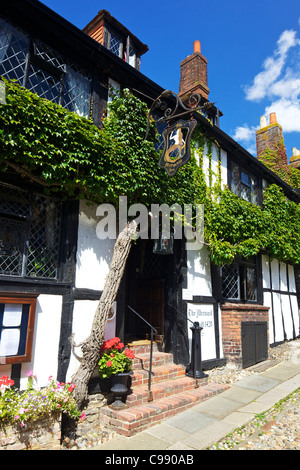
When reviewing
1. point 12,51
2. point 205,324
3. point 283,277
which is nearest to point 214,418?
point 205,324

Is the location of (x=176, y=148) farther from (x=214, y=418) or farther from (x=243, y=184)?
(x=243, y=184)

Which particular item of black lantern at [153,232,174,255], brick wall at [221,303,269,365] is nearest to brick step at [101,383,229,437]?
brick wall at [221,303,269,365]

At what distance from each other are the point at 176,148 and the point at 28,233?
10.4 feet

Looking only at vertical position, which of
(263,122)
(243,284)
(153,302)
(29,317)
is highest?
(263,122)

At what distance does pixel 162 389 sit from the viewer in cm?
573

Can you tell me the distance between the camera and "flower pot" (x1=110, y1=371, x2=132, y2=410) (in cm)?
503

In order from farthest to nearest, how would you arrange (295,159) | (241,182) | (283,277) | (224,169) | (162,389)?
(295,159) → (283,277) → (241,182) → (224,169) → (162,389)

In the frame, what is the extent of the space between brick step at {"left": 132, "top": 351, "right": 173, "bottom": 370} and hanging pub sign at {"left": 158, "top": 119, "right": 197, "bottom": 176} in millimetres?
3883

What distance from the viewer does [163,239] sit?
6.96 m

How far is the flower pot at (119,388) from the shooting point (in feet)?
16.5

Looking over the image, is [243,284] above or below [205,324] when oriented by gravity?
above

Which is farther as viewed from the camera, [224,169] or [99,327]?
[224,169]
